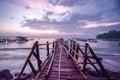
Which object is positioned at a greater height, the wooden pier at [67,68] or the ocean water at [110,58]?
the wooden pier at [67,68]

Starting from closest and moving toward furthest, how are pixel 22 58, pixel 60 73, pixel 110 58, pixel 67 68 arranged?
pixel 60 73
pixel 67 68
pixel 22 58
pixel 110 58

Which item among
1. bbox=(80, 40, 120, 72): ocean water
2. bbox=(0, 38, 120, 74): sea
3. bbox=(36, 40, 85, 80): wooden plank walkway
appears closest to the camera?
bbox=(36, 40, 85, 80): wooden plank walkway

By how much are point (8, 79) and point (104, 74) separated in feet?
28.3

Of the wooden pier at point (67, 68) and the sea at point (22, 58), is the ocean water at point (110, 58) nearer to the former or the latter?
the sea at point (22, 58)

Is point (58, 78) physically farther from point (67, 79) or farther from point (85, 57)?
point (85, 57)

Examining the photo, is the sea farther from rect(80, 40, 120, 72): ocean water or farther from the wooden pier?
the wooden pier

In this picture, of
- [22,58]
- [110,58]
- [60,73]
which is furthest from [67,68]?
[110,58]

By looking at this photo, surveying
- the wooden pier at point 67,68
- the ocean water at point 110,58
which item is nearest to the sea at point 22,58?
the ocean water at point 110,58

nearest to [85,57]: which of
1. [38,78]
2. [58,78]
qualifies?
[58,78]

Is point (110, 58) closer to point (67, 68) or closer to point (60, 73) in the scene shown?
point (67, 68)

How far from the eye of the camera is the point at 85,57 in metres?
7.13

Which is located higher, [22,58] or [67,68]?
[67,68]

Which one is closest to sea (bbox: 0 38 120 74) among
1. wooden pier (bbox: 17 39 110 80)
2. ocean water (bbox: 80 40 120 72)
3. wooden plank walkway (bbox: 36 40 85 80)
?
ocean water (bbox: 80 40 120 72)

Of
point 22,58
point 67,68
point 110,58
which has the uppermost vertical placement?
point 67,68
